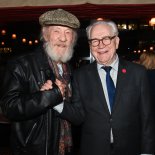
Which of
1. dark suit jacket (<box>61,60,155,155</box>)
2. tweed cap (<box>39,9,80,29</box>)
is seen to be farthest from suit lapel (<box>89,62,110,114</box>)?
tweed cap (<box>39,9,80,29</box>)

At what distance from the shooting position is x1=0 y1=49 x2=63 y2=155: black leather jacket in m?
2.34

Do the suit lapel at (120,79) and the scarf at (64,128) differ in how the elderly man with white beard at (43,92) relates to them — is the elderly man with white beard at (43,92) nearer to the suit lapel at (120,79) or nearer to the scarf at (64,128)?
the scarf at (64,128)

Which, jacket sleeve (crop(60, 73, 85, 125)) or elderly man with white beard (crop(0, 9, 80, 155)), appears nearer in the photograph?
elderly man with white beard (crop(0, 9, 80, 155))

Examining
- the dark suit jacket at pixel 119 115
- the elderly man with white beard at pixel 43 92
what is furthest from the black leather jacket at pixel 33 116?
the dark suit jacket at pixel 119 115

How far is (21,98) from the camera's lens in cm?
229

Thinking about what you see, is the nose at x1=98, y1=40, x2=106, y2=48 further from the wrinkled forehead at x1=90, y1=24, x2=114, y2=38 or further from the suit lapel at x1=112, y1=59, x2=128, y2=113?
the suit lapel at x1=112, y1=59, x2=128, y2=113

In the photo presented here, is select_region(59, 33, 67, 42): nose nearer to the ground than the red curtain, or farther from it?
nearer to the ground

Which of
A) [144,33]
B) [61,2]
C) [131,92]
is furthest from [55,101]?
[144,33]

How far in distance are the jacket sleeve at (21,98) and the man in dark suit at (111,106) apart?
0.88ft

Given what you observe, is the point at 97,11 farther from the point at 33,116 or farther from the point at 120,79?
the point at 33,116

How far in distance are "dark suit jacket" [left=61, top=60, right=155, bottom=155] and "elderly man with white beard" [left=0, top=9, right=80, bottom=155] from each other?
0.46 feet

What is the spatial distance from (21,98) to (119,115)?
0.82 meters

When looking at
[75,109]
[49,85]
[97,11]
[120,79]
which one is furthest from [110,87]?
[97,11]

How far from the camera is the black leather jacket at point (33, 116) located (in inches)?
92.2
